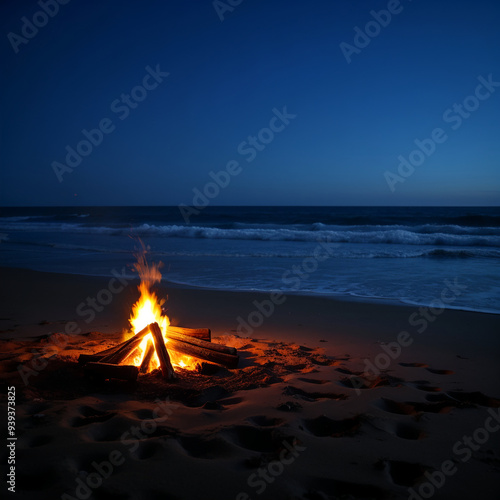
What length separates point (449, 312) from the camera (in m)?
7.01

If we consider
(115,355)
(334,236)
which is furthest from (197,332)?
(334,236)

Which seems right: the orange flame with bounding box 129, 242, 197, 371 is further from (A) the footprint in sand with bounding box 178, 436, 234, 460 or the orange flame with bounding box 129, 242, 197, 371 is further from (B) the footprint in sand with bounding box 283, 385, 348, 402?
(A) the footprint in sand with bounding box 178, 436, 234, 460

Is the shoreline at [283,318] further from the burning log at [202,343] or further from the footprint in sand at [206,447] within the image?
the footprint in sand at [206,447]

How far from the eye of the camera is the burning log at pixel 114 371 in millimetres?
3729

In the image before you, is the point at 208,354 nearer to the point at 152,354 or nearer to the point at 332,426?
the point at 152,354

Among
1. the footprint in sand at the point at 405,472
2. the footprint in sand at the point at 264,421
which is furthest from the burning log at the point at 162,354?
the footprint in sand at the point at 405,472

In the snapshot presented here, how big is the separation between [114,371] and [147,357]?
57 centimetres

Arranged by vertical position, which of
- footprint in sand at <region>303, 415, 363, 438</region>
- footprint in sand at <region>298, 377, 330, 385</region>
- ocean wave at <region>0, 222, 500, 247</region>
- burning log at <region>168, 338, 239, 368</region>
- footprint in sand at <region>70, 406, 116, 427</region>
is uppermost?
ocean wave at <region>0, 222, 500, 247</region>

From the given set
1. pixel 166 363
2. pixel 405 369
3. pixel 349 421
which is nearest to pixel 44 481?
pixel 166 363

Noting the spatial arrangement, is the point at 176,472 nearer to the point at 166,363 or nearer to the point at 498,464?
the point at 166,363

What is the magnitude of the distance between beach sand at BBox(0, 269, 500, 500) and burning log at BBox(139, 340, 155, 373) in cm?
24

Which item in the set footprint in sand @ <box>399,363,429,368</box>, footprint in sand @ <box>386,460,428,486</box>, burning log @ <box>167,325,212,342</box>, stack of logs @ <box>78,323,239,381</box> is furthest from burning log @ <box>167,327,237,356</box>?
footprint in sand @ <box>386,460,428,486</box>

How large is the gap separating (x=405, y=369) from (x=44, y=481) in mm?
3668

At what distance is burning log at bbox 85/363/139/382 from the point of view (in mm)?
3729
